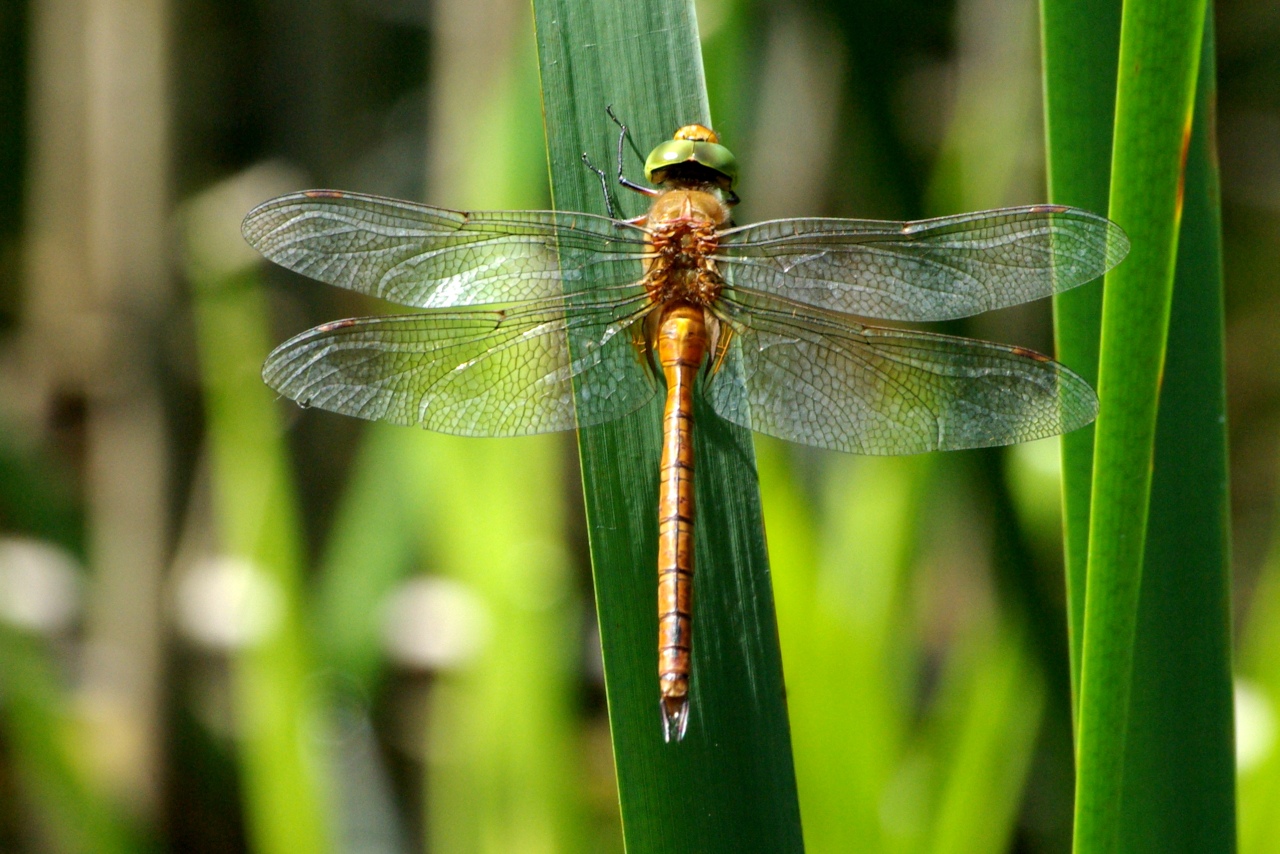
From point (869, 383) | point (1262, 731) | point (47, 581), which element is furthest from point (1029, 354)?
point (47, 581)

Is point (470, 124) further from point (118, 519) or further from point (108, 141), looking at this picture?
point (118, 519)

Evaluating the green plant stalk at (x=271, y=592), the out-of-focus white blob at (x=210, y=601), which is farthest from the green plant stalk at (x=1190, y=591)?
the out-of-focus white blob at (x=210, y=601)

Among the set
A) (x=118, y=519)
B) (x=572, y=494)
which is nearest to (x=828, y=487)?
(x=572, y=494)

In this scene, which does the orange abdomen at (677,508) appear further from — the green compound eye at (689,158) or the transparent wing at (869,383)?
the green compound eye at (689,158)

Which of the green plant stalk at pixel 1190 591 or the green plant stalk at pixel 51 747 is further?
the green plant stalk at pixel 51 747

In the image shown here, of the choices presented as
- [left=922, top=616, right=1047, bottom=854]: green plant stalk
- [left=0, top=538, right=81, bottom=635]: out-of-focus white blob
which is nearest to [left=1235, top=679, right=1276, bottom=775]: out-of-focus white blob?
[left=922, top=616, right=1047, bottom=854]: green plant stalk

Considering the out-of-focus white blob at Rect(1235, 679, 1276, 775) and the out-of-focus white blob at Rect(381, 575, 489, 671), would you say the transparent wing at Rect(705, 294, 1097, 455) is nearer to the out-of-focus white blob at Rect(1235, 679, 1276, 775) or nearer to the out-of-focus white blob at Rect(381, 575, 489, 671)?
the out-of-focus white blob at Rect(1235, 679, 1276, 775)

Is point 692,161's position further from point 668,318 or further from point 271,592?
point 271,592
